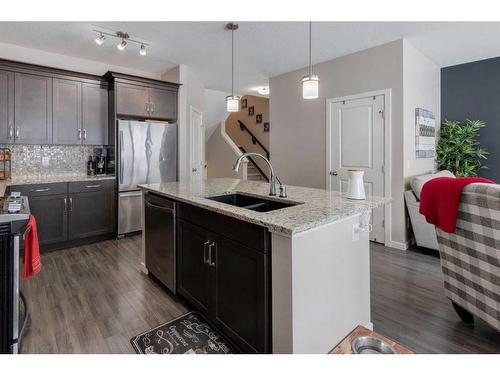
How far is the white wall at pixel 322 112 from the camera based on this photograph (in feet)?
12.7

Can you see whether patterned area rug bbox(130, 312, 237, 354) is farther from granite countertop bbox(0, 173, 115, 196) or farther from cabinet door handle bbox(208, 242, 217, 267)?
granite countertop bbox(0, 173, 115, 196)

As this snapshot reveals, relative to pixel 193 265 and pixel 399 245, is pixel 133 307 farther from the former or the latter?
pixel 399 245

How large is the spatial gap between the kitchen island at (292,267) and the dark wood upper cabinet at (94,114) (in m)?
3.01

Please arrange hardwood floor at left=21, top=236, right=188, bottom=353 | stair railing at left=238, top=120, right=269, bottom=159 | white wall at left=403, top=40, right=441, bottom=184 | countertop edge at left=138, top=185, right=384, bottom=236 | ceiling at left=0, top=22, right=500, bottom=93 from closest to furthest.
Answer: countertop edge at left=138, top=185, right=384, bottom=236 → hardwood floor at left=21, top=236, right=188, bottom=353 → ceiling at left=0, top=22, right=500, bottom=93 → white wall at left=403, top=40, right=441, bottom=184 → stair railing at left=238, top=120, right=269, bottom=159

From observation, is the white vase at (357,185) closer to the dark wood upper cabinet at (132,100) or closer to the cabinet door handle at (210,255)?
the cabinet door handle at (210,255)

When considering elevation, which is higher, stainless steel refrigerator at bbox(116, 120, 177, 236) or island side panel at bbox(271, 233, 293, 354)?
stainless steel refrigerator at bbox(116, 120, 177, 236)

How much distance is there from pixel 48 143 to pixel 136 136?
3.74ft

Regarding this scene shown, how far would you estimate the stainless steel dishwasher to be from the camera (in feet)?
8.11

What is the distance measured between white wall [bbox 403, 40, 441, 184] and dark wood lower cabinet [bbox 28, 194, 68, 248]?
4.61 metres

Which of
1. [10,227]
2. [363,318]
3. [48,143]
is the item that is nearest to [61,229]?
[48,143]

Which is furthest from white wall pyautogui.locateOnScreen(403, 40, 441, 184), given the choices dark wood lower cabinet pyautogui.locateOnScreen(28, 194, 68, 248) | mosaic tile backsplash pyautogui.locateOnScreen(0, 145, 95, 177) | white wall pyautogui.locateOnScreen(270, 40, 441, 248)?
mosaic tile backsplash pyautogui.locateOnScreen(0, 145, 95, 177)

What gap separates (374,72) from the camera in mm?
4055

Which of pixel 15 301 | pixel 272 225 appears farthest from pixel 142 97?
pixel 272 225

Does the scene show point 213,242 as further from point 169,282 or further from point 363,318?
point 363,318
